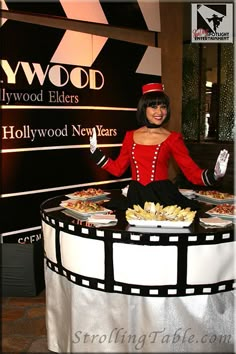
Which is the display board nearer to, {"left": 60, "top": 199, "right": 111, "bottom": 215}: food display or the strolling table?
{"left": 60, "top": 199, "right": 111, "bottom": 215}: food display

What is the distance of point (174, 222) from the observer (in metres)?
2.21

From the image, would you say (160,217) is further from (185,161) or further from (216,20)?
(216,20)

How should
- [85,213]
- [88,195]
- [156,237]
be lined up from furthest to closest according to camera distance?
[88,195] < [85,213] < [156,237]

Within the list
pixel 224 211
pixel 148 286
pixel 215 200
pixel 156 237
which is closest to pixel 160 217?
pixel 156 237

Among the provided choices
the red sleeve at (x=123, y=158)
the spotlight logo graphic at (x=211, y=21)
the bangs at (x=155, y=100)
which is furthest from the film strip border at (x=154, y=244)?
the spotlight logo graphic at (x=211, y=21)

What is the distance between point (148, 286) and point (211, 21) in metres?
4.07

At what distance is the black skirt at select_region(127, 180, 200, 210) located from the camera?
2.63 metres

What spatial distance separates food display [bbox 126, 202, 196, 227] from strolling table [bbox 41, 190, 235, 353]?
0.12 feet

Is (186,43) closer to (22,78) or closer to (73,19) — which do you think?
(73,19)

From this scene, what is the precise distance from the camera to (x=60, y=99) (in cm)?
444

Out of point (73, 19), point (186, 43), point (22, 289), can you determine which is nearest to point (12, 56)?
point (73, 19)

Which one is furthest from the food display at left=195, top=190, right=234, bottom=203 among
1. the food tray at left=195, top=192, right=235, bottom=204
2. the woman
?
the woman

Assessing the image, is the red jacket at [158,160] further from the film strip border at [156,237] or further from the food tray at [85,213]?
the film strip border at [156,237]

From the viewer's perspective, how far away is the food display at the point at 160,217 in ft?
7.29
